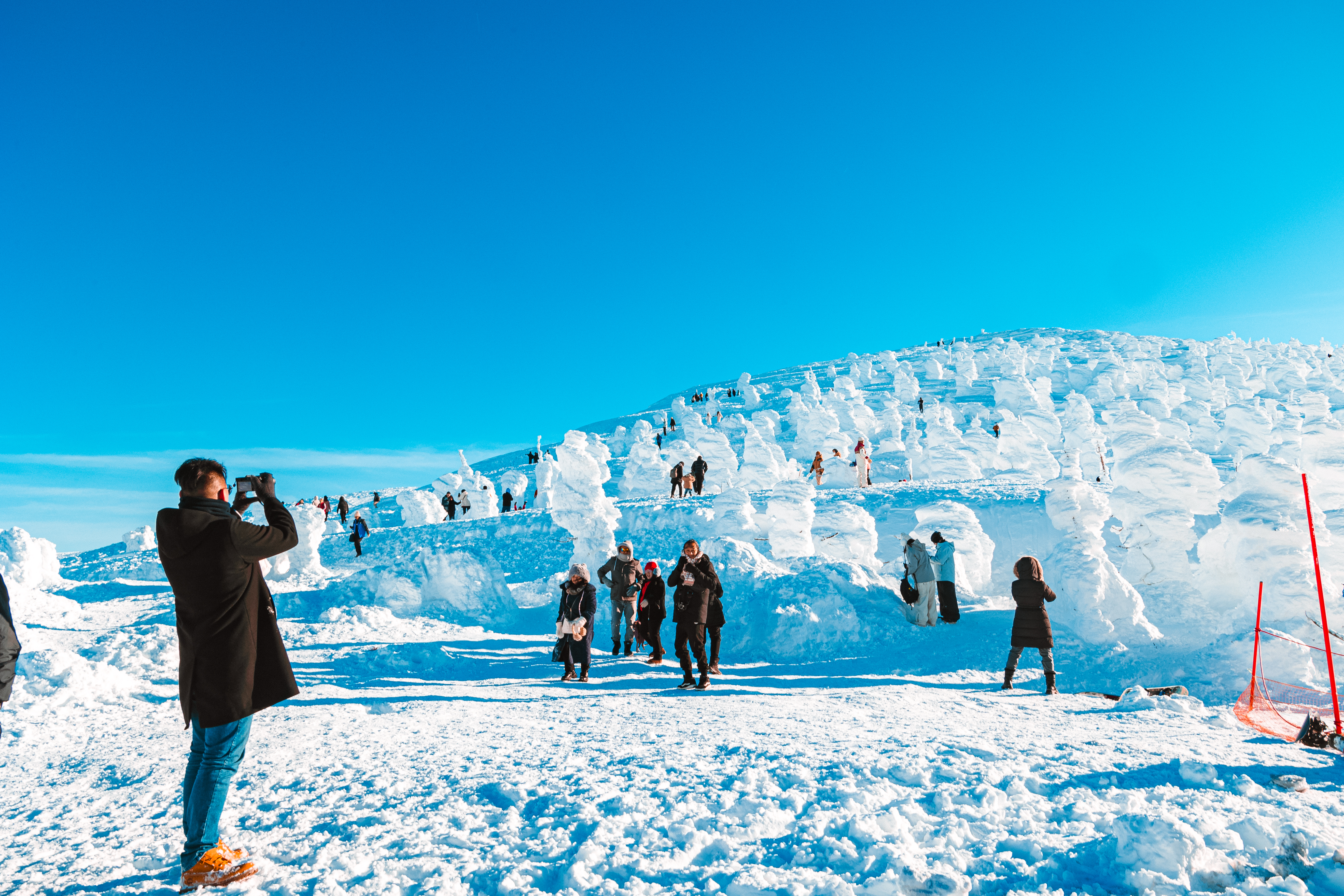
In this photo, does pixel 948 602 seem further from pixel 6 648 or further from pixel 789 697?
pixel 6 648

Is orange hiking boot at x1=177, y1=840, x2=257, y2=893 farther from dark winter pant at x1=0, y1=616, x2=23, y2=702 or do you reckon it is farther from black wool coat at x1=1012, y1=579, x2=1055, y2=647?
black wool coat at x1=1012, y1=579, x2=1055, y2=647

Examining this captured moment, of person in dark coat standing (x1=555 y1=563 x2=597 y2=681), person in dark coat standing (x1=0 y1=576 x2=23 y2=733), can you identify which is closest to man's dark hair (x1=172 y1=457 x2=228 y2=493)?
person in dark coat standing (x1=0 y1=576 x2=23 y2=733)

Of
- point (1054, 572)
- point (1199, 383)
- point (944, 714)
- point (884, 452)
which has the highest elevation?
point (1199, 383)

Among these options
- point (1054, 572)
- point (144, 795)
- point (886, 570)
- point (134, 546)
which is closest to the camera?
point (144, 795)

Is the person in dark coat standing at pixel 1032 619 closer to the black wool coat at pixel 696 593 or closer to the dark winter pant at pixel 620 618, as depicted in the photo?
the black wool coat at pixel 696 593

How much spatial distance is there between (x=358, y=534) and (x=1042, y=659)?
83.1ft

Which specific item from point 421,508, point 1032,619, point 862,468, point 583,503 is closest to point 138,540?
point 421,508

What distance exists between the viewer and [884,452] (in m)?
48.2

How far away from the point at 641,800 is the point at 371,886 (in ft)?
4.79

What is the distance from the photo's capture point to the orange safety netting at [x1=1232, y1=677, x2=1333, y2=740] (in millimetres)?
6445

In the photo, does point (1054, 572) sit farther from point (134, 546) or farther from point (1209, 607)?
point (134, 546)

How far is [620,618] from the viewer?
1071 centimetres

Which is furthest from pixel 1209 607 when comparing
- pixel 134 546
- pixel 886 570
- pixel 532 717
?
pixel 134 546

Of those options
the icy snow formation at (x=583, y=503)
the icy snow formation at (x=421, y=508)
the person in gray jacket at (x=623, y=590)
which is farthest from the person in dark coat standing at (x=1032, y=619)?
the icy snow formation at (x=421, y=508)
